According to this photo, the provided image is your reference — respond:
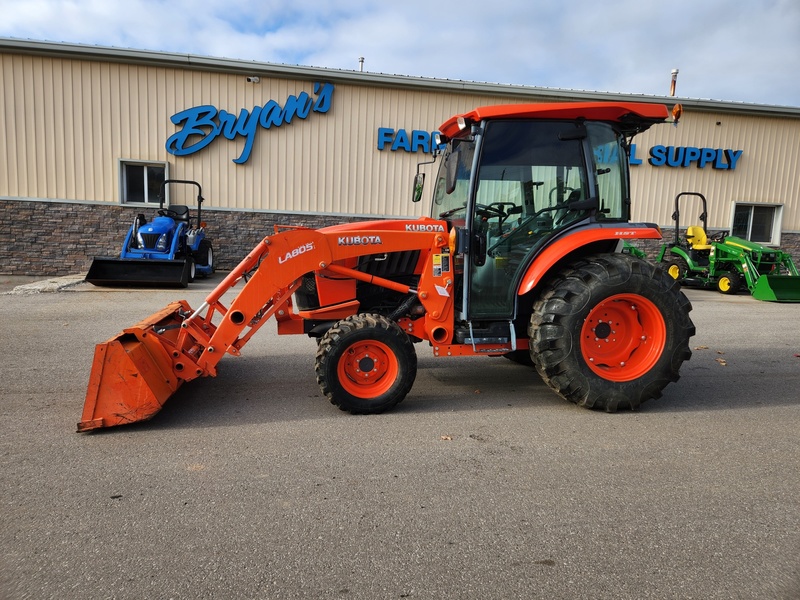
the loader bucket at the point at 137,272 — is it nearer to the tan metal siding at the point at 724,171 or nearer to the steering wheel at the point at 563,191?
the steering wheel at the point at 563,191

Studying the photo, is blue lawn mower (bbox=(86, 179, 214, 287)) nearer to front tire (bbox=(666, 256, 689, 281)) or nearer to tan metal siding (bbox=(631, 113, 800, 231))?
front tire (bbox=(666, 256, 689, 281))

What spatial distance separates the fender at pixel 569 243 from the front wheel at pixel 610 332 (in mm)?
188

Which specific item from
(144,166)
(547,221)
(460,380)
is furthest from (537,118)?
(144,166)

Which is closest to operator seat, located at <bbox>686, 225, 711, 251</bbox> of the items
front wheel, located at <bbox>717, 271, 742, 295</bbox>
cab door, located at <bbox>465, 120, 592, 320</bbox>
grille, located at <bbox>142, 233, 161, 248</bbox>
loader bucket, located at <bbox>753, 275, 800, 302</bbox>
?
front wheel, located at <bbox>717, 271, 742, 295</bbox>

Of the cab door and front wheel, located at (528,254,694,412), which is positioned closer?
front wheel, located at (528,254,694,412)

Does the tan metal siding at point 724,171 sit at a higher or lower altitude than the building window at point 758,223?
higher

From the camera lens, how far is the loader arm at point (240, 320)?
11.8 ft

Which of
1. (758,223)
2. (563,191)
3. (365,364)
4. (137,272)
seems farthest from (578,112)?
(758,223)

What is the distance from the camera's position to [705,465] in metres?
3.38

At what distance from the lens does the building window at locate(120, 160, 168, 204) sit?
44.0ft

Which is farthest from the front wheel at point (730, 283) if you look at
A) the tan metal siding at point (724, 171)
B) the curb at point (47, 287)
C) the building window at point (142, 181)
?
the curb at point (47, 287)

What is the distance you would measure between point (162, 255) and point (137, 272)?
95 cm

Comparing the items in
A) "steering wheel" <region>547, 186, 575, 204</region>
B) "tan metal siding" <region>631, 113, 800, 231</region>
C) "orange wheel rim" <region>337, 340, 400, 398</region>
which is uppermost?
"tan metal siding" <region>631, 113, 800, 231</region>

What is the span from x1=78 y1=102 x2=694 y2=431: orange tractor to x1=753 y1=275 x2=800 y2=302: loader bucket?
28.5 feet
